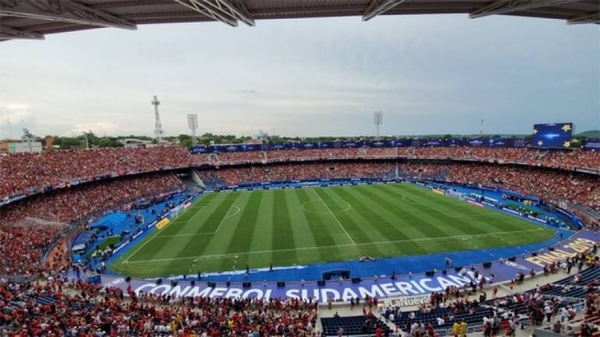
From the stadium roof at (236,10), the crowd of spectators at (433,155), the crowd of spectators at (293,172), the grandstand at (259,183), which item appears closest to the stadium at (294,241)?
the stadium roof at (236,10)

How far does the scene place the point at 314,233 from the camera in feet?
108

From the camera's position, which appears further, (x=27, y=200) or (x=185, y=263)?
(x=27, y=200)

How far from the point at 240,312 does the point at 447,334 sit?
10.8 meters

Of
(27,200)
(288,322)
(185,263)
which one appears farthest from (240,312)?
(27,200)

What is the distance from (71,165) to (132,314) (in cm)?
3767

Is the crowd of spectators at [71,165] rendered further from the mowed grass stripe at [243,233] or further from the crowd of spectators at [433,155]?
the mowed grass stripe at [243,233]

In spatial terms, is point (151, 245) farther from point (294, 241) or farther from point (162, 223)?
point (294, 241)

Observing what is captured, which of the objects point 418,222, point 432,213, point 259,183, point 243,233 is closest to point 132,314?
point 243,233

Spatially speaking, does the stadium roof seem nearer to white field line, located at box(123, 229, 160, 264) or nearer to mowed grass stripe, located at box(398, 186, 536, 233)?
white field line, located at box(123, 229, 160, 264)

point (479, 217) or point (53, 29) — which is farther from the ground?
point (53, 29)

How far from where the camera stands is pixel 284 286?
22.5 m

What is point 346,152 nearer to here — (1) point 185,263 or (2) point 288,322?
(1) point 185,263

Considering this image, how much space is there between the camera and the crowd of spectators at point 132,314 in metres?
14.1

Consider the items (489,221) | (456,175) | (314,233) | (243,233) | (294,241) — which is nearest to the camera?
(294,241)
